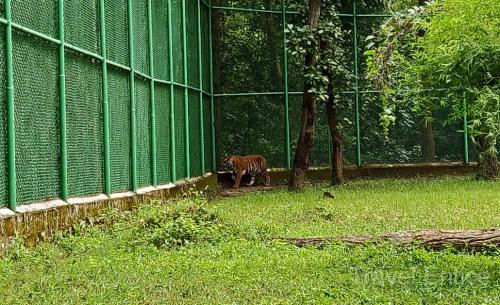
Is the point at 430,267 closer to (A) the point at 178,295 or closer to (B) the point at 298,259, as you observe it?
(B) the point at 298,259

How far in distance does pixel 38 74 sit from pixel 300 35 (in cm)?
750

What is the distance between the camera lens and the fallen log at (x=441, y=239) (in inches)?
246

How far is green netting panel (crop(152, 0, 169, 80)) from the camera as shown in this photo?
12.1 metres

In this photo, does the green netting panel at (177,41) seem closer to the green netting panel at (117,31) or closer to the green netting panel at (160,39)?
the green netting panel at (160,39)

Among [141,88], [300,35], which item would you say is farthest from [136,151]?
[300,35]

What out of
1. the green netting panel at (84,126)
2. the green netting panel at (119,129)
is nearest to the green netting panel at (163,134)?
the green netting panel at (119,129)

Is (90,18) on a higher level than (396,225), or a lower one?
higher

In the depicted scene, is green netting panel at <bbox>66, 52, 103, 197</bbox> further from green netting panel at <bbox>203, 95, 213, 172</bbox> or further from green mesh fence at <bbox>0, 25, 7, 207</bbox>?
green netting panel at <bbox>203, 95, 213, 172</bbox>

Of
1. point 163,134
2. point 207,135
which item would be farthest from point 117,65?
point 207,135

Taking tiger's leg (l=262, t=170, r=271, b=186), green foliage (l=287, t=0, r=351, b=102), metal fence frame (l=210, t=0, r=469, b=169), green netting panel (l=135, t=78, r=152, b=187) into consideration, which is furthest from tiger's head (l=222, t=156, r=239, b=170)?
green netting panel (l=135, t=78, r=152, b=187)

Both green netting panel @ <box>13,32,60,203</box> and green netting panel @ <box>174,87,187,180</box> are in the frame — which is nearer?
green netting panel @ <box>13,32,60,203</box>

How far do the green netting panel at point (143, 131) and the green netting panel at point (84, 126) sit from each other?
1652mm

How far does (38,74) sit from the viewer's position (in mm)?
7195

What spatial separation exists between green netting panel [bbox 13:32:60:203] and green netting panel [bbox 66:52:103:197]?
401mm
